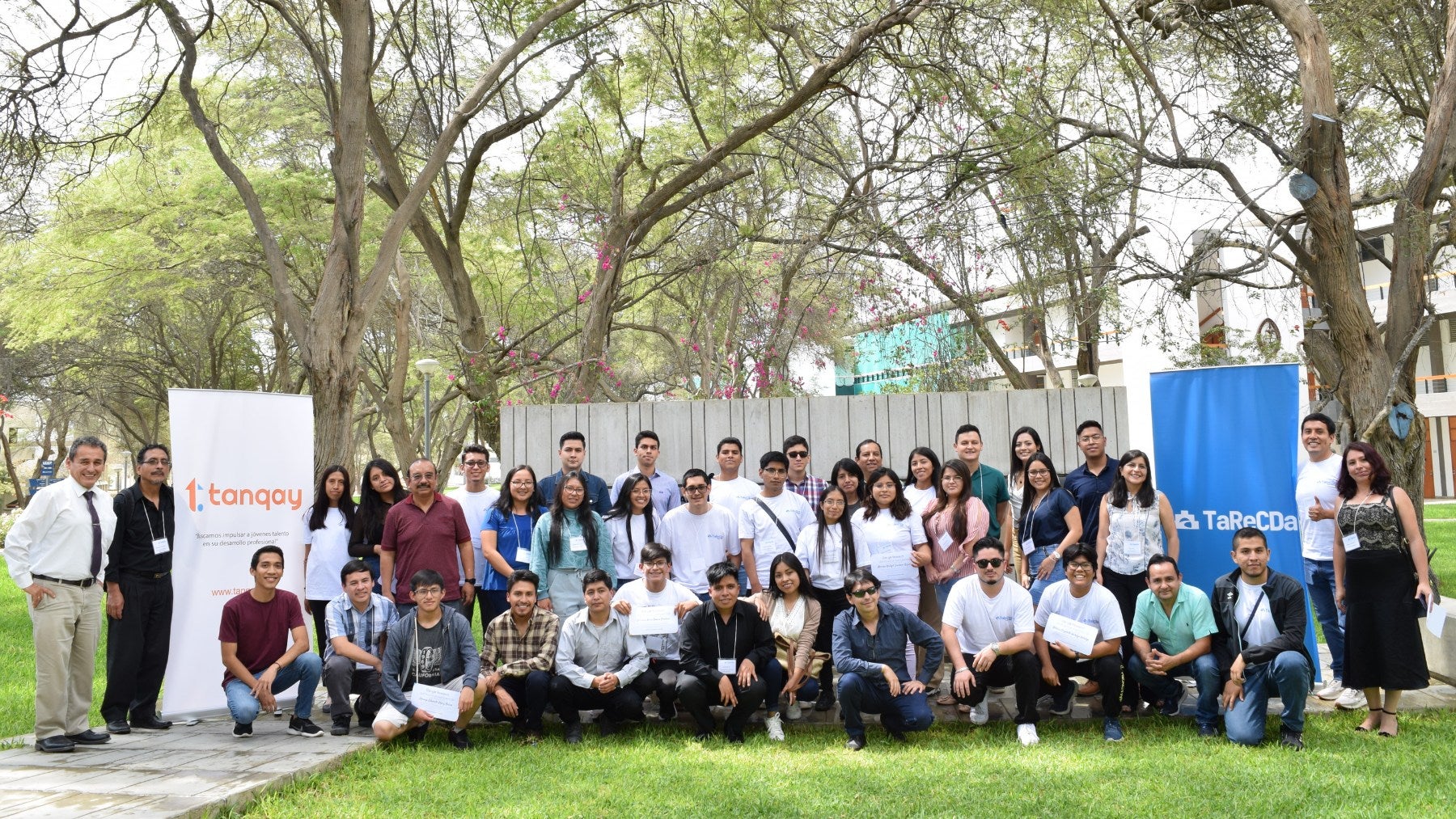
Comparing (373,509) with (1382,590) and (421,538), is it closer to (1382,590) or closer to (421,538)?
(421,538)

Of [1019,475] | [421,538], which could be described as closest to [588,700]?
[421,538]

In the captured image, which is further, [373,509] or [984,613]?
[373,509]

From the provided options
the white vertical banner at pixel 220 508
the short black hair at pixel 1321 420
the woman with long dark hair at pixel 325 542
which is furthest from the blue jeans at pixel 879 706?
the white vertical banner at pixel 220 508

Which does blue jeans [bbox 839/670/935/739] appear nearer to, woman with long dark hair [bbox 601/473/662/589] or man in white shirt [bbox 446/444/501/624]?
woman with long dark hair [bbox 601/473/662/589]

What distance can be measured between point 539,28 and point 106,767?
6.58m

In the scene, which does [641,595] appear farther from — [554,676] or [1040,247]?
[1040,247]

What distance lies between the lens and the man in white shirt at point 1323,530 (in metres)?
6.16

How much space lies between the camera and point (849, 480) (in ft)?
21.9

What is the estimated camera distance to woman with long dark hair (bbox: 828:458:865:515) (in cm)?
664

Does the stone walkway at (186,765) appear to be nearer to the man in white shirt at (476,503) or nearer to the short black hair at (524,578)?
the short black hair at (524,578)

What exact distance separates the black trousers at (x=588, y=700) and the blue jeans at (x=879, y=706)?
117cm

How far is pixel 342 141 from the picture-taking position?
8586 millimetres

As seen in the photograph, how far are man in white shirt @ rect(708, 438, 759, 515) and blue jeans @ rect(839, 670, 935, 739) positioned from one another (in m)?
1.56

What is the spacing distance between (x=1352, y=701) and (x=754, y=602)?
3441mm
